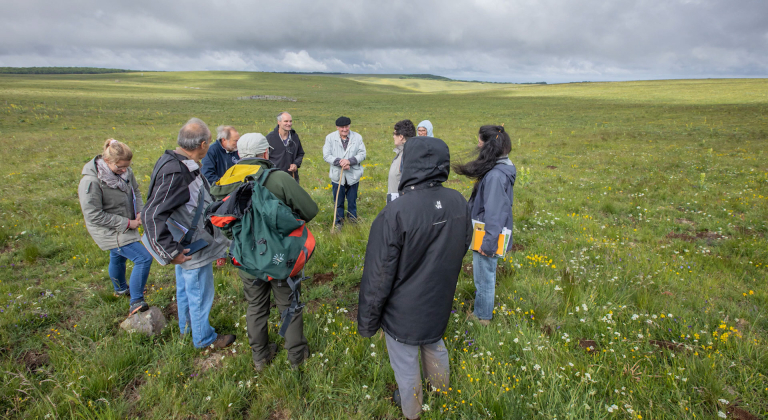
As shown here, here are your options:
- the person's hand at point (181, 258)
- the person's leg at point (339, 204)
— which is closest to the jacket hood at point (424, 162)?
the person's hand at point (181, 258)

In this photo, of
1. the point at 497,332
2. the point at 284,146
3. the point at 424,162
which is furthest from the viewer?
the point at 284,146

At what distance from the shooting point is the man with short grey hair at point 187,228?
10.6 feet

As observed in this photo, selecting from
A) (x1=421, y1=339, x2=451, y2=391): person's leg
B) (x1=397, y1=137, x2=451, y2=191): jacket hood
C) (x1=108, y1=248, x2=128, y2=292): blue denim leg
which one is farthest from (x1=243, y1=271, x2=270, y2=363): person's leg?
(x1=108, y1=248, x2=128, y2=292): blue denim leg

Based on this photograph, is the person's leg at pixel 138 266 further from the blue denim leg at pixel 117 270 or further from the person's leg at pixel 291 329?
the person's leg at pixel 291 329

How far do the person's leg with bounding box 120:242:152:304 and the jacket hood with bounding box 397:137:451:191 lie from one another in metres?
3.69

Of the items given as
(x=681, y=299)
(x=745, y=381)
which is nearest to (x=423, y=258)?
(x=745, y=381)

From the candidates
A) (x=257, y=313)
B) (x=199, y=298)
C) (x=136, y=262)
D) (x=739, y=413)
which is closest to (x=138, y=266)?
(x=136, y=262)

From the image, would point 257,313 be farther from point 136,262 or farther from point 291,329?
point 136,262

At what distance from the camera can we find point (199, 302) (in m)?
3.69

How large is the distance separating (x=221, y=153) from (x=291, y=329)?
359cm

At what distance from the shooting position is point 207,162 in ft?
18.5

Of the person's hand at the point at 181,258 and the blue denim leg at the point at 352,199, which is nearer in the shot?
the person's hand at the point at 181,258

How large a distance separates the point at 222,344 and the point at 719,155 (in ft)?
69.4

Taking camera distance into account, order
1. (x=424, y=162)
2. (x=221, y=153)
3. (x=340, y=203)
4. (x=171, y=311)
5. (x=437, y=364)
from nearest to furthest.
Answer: (x=424, y=162)
(x=437, y=364)
(x=171, y=311)
(x=221, y=153)
(x=340, y=203)
